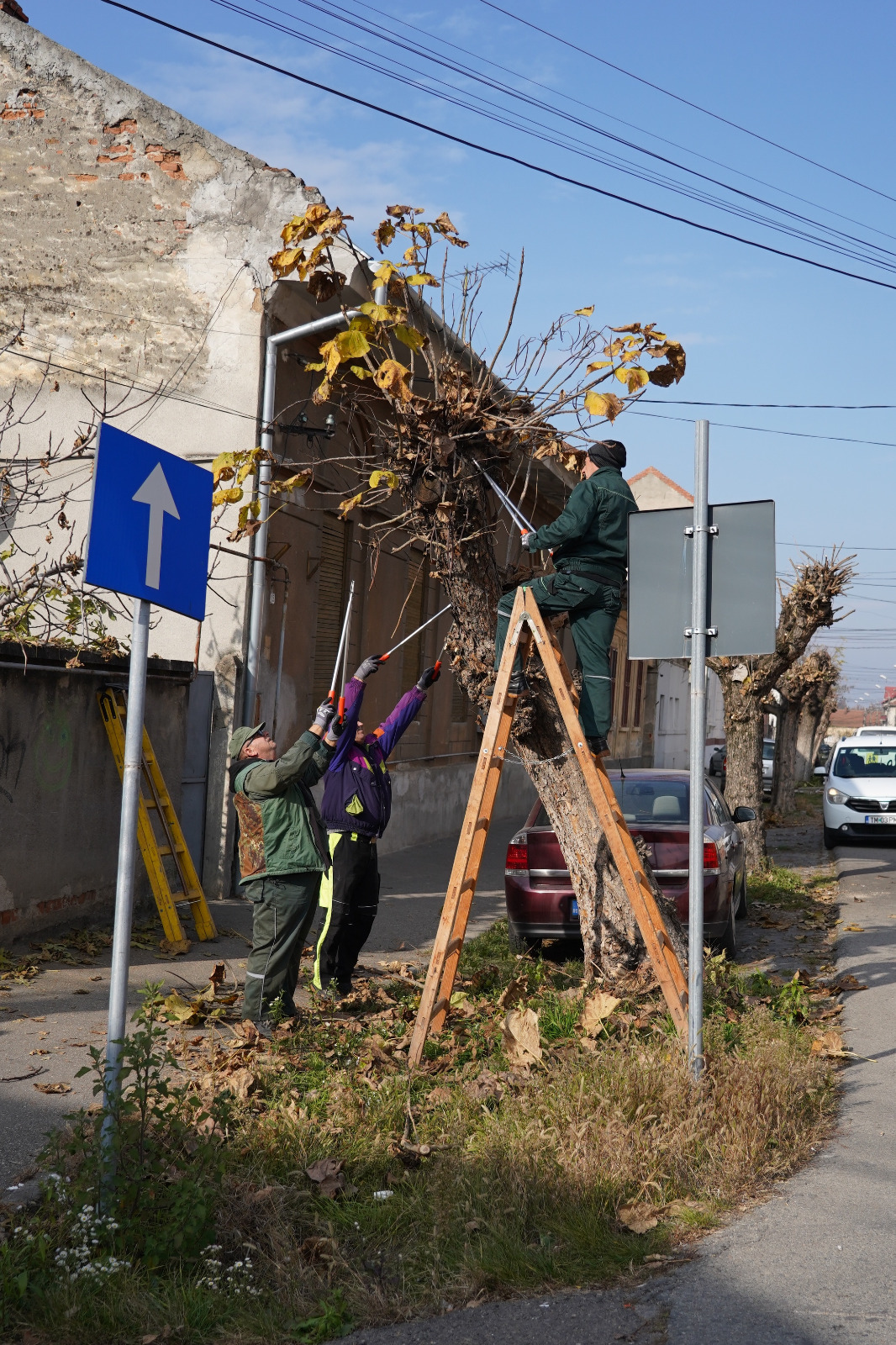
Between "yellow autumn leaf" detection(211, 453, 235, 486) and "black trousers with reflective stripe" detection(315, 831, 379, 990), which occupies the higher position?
"yellow autumn leaf" detection(211, 453, 235, 486)

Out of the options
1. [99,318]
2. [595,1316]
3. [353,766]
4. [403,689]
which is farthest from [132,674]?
[403,689]

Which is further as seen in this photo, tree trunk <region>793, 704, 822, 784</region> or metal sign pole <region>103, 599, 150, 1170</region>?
tree trunk <region>793, 704, 822, 784</region>

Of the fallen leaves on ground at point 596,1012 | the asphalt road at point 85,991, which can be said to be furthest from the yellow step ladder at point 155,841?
the fallen leaves on ground at point 596,1012

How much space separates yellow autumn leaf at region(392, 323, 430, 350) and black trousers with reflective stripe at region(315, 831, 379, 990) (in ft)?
9.89

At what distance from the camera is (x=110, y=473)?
386 cm

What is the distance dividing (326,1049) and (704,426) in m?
3.54

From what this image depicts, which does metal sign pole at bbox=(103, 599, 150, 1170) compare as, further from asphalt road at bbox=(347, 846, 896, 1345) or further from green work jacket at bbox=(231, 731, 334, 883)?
green work jacket at bbox=(231, 731, 334, 883)

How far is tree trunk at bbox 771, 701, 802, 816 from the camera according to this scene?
24172 millimetres

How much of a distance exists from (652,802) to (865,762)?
454 inches

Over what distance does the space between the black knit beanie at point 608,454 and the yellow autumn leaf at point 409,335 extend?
1.08m

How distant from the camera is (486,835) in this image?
5887mm

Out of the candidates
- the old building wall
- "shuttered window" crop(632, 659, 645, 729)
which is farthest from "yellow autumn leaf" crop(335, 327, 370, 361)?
"shuttered window" crop(632, 659, 645, 729)

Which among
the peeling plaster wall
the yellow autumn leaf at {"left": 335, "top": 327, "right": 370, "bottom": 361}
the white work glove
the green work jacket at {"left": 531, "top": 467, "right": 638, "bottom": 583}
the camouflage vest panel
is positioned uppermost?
the peeling plaster wall

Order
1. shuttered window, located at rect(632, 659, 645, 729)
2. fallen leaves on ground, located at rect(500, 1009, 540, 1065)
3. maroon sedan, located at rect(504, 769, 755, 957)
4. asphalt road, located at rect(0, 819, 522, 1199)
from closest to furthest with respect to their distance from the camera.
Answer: asphalt road, located at rect(0, 819, 522, 1199), fallen leaves on ground, located at rect(500, 1009, 540, 1065), maroon sedan, located at rect(504, 769, 755, 957), shuttered window, located at rect(632, 659, 645, 729)
